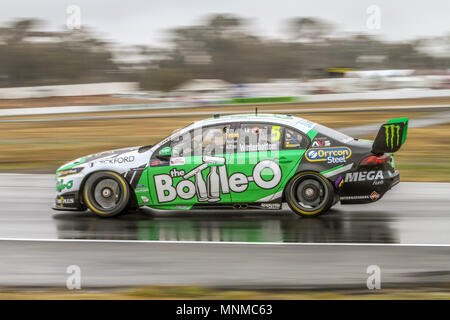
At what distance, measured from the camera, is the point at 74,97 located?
141ft

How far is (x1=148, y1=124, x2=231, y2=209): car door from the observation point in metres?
8.68

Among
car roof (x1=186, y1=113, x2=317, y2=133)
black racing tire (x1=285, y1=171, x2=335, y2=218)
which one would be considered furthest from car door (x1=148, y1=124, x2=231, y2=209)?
black racing tire (x1=285, y1=171, x2=335, y2=218)

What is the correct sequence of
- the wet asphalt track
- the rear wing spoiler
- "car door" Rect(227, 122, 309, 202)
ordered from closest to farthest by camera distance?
the wet asphalt track → the rear wing spoiler → "car door" Rect(227, 122, 309, 202)

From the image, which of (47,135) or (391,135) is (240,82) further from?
(391,135)

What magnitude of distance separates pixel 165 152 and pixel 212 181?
0.81m

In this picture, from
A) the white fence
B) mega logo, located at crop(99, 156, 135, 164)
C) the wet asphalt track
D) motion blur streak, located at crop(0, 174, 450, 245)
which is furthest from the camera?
the white fence

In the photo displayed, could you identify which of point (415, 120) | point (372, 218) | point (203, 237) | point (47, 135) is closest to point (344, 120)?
point (415, 120)

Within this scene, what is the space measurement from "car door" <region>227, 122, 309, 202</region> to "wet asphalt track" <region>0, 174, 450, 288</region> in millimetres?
444

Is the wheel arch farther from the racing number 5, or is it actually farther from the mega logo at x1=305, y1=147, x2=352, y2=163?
the mega logo at x1=305, y1=147, x2=352, y2=163

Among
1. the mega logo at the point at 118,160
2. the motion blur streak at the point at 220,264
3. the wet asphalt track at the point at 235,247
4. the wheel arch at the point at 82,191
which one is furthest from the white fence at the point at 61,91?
the motion blur streak at the point at 220,264
